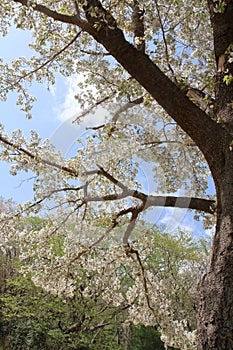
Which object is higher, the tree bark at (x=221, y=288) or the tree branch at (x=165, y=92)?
the tree branch at (x=165, y=92)

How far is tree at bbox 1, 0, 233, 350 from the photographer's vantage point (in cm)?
251

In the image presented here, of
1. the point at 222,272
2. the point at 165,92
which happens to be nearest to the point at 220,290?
the point at 222,272

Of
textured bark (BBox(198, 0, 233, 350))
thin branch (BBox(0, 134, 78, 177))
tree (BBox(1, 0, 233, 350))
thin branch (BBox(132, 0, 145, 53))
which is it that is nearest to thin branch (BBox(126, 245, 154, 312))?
tree (BBox(1, 0, 233, 350))

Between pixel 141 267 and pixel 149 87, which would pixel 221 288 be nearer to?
pixel 149 87

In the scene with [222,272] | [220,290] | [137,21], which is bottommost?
[220,290]

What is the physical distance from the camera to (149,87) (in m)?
2.75

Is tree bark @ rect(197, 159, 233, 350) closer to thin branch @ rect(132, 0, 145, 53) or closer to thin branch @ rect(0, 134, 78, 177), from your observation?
thin branch @ rect(132, 0, 145, 53)

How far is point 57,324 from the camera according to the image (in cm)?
991

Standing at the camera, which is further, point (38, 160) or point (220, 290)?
point (38, 160)

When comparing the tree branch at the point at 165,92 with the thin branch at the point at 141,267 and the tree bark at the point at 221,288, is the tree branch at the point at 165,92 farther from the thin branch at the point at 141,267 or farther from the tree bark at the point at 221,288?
the thin branch at the point at 141,267

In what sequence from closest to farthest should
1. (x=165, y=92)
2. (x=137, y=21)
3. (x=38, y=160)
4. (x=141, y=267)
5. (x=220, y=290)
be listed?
(x=220, y=290)
(x=165, y=92)
(x=137, y=21)
(x=38, y=160)
(x=141, y=267)

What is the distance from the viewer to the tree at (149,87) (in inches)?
98.8

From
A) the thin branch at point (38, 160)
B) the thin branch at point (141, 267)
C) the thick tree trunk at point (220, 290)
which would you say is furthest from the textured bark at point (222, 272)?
the thin branch at point (141, 267)

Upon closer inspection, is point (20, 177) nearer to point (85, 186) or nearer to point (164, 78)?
point (85, 186)
